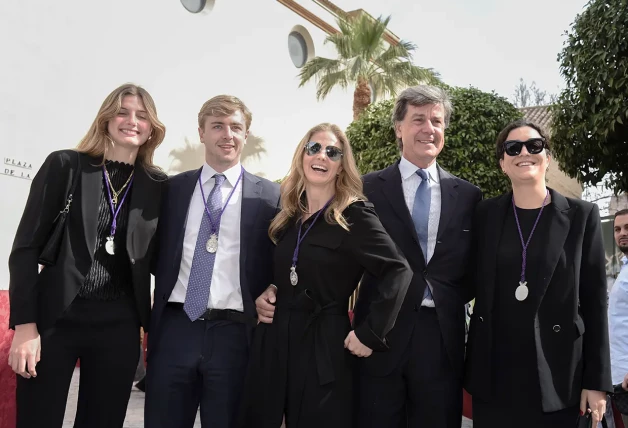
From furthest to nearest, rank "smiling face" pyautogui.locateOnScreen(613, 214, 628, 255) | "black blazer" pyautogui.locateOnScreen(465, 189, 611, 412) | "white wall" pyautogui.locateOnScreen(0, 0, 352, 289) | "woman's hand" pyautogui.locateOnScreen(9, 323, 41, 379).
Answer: "white wall" pyautogui.locateOnScreen(0, 0, 352, 289) < "smiling face" pyautogui.locateOnScreen(613, 214, 628, 255) < "black blazer" pyautogui.locateOnScreen(465, 189, 611, 412) < "woman's hand" pyautogui.locateOnScreen(9, 323, 41, 379)

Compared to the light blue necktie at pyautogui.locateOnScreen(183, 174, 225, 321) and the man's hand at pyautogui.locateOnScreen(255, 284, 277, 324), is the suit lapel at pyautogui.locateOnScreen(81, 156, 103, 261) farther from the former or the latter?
the man's hand at pyautogui.locateOnScreen(255, 284, 277, 324)

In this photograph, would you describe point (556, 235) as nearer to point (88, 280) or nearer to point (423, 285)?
point (423, 285)

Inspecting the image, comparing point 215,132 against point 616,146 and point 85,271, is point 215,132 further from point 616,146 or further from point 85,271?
point 616,146

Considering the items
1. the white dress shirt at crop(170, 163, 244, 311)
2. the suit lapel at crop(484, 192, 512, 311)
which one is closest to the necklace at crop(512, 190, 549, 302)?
the suit lapel at crop(484, 192, 512, 311)

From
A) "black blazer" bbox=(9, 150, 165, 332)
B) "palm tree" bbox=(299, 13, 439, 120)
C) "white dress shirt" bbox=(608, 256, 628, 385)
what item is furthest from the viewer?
"palm tree" bbox=(299, 13, 439, 120)

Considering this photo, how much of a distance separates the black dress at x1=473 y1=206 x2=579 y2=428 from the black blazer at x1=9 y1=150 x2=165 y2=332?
1.94 metres

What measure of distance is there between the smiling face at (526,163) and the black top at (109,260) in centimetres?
218

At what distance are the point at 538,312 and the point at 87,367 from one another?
2357mm

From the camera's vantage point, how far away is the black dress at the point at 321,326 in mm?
2896

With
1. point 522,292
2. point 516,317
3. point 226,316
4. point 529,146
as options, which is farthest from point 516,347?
point 226,316

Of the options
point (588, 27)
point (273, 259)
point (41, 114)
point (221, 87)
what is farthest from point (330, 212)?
point (221, 87)

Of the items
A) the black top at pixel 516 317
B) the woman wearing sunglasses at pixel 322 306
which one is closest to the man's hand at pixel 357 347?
the woman wearing sunglasses at pixel 322 306

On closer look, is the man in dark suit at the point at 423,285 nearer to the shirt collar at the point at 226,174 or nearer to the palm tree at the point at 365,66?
the shirt collar at the point at 226,174

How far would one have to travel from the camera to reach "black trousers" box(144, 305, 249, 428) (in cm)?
317
